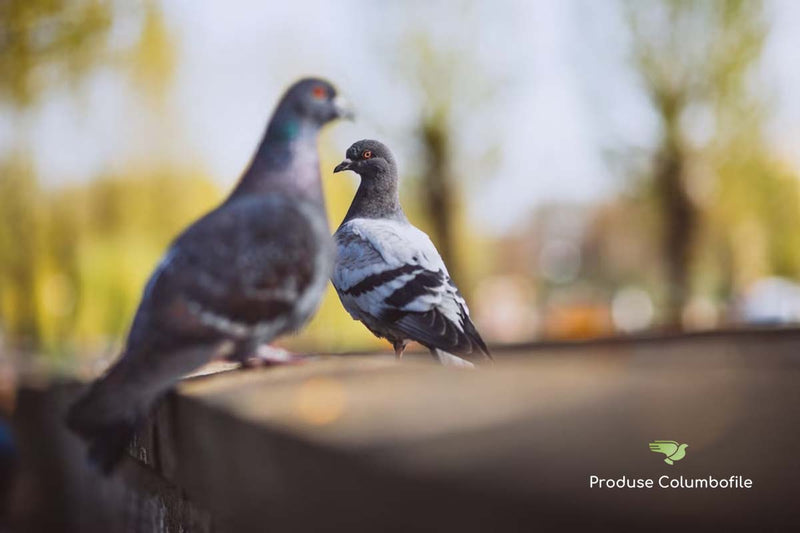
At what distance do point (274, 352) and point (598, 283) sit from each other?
107ft

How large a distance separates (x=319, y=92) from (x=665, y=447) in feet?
3.88

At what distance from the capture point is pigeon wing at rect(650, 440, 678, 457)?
1908 millimetres

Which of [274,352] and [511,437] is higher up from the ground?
[274,352]

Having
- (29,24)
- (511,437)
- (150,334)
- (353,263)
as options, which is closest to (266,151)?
(353,263)

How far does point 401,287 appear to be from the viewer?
6.97 feet

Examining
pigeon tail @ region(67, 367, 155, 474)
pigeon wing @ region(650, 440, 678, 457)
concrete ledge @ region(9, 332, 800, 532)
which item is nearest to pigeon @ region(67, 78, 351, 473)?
pigeon tail @ region(67, 367, 155, 474)

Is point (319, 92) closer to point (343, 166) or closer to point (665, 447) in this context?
point (343, 166)

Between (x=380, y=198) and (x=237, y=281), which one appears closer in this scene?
(x=237, y=281)

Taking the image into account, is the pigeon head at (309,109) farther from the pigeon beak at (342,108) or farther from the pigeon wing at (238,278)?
the pigeon wing at (238,278)

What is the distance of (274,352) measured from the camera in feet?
8.11

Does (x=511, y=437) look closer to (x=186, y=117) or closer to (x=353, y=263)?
(x=353, y=263)

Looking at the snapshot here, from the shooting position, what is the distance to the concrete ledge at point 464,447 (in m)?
1.63

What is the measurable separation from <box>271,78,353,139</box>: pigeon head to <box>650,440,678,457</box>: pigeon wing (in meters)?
1.06

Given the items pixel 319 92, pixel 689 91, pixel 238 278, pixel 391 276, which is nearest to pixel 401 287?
pixel 391 276
